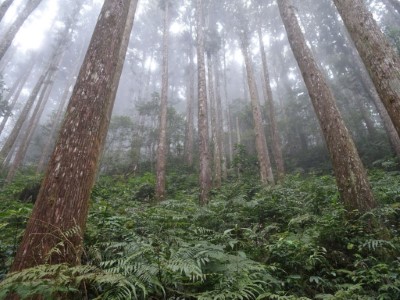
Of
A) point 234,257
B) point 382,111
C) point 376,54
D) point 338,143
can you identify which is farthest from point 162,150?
point 382,111

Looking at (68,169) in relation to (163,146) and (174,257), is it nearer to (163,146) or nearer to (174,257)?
(174,257)

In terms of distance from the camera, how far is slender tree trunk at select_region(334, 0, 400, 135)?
461 cm

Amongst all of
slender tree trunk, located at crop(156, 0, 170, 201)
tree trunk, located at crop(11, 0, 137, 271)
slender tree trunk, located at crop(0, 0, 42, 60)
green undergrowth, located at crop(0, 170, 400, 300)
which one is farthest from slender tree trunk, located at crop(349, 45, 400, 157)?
slender tree trunk, located at crop(0, 0, 42, 60)

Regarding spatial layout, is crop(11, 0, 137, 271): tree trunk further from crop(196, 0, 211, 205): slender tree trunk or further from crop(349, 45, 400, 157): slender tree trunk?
crop(349, 45, 400, 157): slender tree trunk

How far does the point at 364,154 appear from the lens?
1573cm

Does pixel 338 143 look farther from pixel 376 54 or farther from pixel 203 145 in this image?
pixel 203 145

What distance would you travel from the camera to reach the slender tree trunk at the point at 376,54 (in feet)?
15.1

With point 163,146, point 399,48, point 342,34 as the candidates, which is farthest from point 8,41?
point 342,34

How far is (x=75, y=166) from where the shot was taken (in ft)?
12.3

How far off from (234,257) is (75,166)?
235cm

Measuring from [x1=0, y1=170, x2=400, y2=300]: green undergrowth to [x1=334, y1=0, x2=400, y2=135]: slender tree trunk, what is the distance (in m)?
1.94

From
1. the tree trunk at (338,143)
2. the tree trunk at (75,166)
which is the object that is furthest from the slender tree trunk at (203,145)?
the tree trunk at (75,166)

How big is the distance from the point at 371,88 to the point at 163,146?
12.5 meters

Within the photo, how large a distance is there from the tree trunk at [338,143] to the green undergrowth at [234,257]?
1.28 feet
